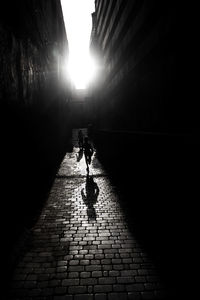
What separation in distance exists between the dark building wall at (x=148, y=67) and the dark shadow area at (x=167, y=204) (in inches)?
27.8

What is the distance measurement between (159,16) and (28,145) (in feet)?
18.1

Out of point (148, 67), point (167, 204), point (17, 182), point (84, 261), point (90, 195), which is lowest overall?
point (90, 195)

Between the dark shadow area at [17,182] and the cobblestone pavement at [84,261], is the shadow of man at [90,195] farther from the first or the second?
the dark shadow area at [17,182]

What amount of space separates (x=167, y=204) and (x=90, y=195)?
264cm

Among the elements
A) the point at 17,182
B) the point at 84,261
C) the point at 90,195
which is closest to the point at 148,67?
the point at 90,195

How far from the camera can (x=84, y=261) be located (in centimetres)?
332

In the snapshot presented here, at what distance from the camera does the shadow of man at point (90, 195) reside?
17.1 ft

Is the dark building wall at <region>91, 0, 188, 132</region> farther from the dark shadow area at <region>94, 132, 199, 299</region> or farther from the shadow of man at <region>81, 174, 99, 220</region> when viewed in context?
the shadow of man at <region>81, 174, 99, 220</region>

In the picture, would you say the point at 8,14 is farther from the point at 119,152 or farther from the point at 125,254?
the point at 119,152

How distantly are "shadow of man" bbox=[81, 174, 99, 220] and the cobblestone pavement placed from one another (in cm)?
3

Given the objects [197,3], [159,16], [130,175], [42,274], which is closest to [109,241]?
[42,274]

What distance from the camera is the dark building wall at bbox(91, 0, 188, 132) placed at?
502 centimetres

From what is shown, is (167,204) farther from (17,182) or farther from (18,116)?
(18,116)

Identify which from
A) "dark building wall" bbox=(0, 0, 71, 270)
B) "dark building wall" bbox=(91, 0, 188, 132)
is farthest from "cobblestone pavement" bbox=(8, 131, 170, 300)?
"dark building wall" bbox=(91, 0, 188, 132)
